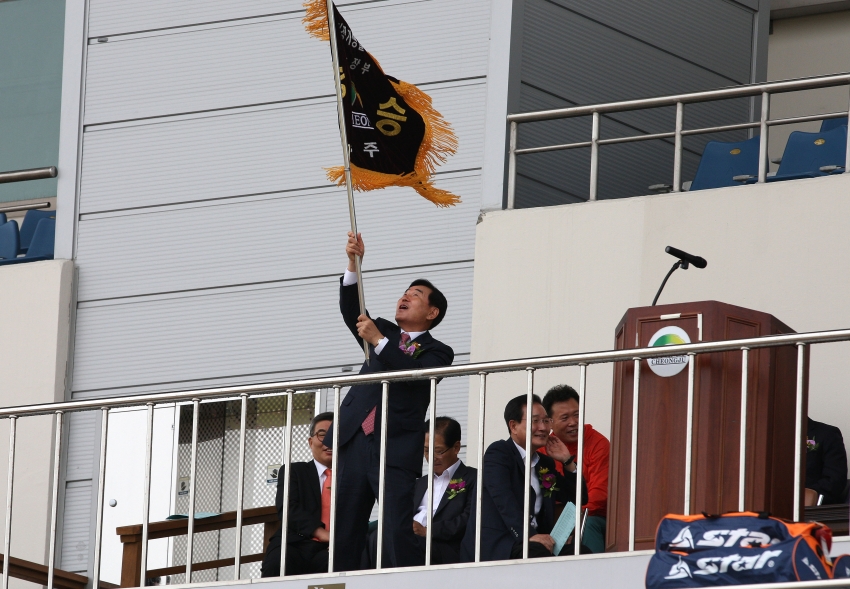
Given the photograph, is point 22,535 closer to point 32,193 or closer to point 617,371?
point 32,193

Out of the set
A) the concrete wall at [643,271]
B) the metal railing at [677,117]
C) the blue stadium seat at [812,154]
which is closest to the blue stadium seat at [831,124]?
the metal railing at [677,117]

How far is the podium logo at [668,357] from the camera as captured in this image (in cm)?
611

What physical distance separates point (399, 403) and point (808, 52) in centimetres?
685

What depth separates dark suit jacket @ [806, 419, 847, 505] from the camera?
7.73 metres

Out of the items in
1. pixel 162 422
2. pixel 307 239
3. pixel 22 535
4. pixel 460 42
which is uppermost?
pixel 460 42

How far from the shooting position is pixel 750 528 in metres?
5.11

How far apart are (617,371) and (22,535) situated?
16.5 ft

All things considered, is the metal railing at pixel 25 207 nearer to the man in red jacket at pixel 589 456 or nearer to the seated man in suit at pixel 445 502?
the seated man in suit at pixel 445 502

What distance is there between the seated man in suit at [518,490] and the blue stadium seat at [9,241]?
5.00 metres

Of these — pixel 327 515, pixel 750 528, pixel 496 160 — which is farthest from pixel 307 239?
pixel 750 528

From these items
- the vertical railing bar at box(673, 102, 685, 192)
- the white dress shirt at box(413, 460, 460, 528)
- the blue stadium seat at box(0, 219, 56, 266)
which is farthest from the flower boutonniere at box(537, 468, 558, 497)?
the blue stadium seat at box(0, 219, 56, 266)

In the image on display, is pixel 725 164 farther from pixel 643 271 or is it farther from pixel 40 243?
pixel 40 243

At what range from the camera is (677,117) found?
936 cm

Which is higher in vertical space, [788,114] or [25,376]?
[788,114]
